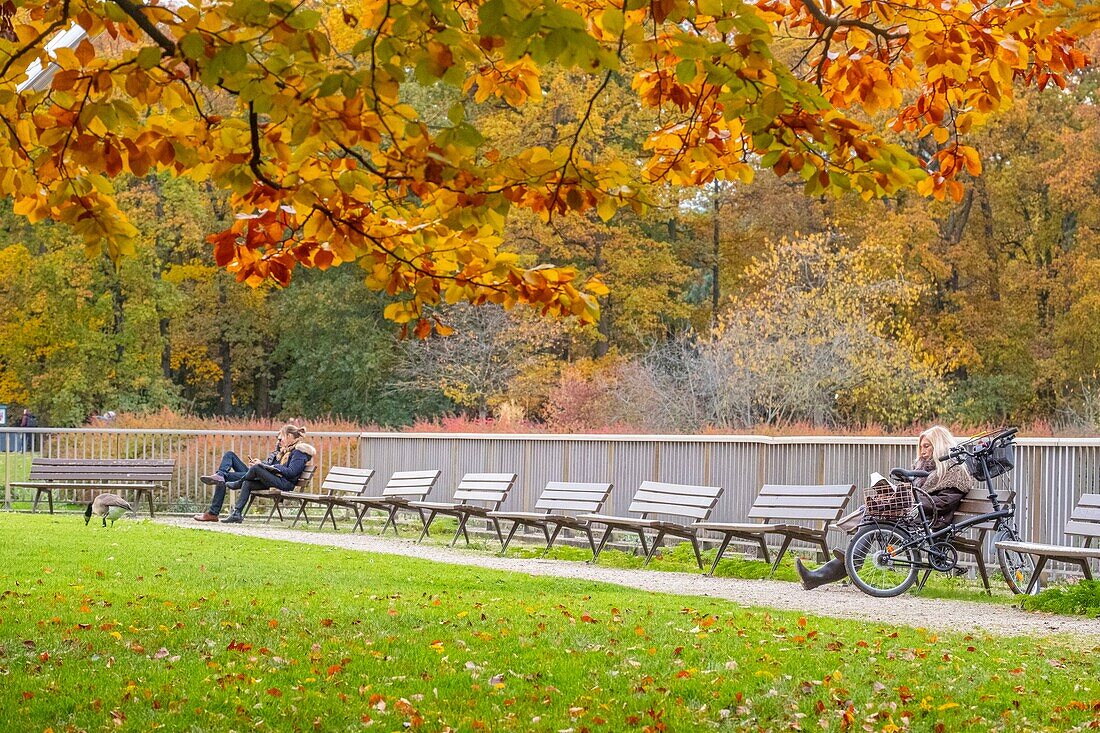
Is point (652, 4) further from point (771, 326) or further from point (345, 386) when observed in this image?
point (345, 386)

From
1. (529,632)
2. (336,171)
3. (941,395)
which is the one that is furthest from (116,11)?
(941,395)

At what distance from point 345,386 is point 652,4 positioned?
4383 cm

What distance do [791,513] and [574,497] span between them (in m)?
3.40

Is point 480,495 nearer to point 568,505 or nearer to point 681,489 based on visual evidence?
point 568,505

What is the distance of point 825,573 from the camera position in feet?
38.8

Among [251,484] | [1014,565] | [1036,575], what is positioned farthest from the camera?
[251,484]

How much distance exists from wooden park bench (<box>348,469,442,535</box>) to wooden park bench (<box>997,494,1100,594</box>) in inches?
343

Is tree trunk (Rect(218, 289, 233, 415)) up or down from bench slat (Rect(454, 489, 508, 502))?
up

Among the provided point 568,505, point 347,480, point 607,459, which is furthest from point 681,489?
point 347,480

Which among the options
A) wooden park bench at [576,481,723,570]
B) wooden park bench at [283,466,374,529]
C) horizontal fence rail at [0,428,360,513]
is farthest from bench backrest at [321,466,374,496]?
wooden park bench at [576,481,723,570]

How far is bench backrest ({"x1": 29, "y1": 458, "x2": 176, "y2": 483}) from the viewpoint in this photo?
67.7 ft

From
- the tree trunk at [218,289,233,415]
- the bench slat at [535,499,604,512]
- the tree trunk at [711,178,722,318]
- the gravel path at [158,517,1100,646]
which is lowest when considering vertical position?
the gravel path at [158,517,1100,646]

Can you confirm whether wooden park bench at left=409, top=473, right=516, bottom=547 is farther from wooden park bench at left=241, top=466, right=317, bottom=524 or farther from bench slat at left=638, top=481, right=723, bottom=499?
wooden park bench at left=241, top=466, right=317, bottom=524

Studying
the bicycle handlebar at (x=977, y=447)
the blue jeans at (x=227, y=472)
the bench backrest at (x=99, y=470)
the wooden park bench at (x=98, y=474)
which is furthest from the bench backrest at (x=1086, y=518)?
the bench backrest at (x=99, y=470)
